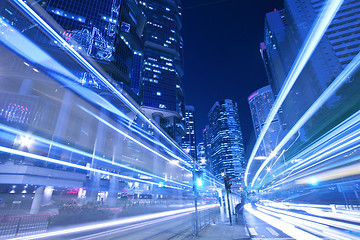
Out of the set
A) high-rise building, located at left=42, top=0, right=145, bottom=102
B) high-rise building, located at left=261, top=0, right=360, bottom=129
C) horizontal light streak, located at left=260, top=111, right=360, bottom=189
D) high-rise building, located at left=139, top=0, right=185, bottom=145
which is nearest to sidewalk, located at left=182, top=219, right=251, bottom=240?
horizontal light streak, located at left=260, top=111, right=360, bottom=189

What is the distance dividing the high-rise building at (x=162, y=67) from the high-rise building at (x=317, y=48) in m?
62.6

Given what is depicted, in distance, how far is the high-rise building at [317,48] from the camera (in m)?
72.9

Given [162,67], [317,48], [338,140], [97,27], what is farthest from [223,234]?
[317,48]

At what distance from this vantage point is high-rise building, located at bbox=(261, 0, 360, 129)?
72.9 meters

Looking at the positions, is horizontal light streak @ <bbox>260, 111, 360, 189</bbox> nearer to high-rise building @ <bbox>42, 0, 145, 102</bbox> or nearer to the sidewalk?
the sidewalk

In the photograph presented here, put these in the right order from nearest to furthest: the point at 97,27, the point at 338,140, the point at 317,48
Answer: the point at 338,140, the point at 97,27, the point at 317,48

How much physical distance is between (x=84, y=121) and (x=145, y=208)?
37819 millimetres

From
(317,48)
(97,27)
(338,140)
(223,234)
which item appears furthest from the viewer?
(317,48)

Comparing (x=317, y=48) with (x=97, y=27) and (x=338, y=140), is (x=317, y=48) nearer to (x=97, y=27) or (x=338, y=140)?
(x=338, y=140)

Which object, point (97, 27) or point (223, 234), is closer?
point (223, 234)

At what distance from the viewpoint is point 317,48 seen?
7819cm

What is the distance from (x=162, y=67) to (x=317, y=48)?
74919 mm

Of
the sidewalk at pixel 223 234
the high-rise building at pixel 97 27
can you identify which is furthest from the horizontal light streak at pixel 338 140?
the high-rise building at pixel 97 27

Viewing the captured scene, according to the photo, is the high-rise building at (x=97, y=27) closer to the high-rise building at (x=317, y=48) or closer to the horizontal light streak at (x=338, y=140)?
the horizontal light streak at (x=338, y=140)
